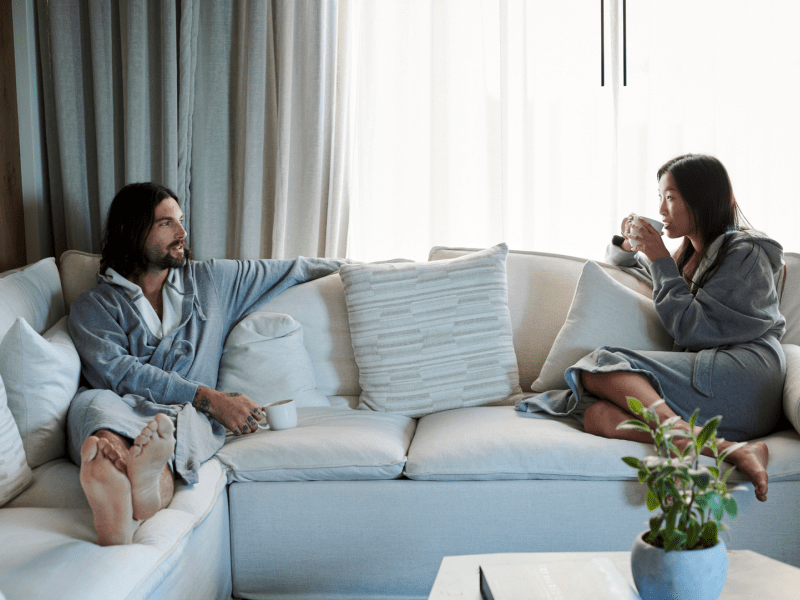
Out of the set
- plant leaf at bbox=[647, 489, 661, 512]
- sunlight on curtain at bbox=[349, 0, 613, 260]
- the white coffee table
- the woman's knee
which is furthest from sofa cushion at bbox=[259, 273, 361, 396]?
plant leaf at bbox=[647, 489, 661, 512]

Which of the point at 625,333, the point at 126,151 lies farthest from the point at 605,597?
the point at 126,151

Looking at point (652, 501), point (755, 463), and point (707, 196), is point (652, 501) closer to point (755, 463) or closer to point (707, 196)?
point (755, 463)

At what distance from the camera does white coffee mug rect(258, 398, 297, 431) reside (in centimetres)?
179

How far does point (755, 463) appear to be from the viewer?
141 centimetres

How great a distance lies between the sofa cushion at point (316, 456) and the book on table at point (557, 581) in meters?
0.60

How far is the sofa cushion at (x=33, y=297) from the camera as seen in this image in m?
1.79

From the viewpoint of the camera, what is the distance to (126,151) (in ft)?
8.77

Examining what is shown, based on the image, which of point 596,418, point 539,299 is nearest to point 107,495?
point 596,418

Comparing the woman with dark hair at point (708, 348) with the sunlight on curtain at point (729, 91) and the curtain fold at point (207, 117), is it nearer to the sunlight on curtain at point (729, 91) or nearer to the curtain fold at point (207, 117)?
the sunlight on curtain at point (729, 91)

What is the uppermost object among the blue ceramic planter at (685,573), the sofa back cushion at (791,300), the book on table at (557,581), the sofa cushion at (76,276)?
the sofa cushion at (76,276)

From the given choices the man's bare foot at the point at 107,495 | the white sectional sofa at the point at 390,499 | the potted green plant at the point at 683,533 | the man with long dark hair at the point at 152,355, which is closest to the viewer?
the potted green plant at the point at 683,533

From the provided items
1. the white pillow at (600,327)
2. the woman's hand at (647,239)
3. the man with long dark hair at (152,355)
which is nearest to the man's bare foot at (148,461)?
the man with long dark hair at (152,355)

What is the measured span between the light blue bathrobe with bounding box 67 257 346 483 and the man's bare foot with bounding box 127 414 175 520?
163 mm

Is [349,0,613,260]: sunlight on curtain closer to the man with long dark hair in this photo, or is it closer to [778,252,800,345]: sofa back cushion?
the man with long dark hair
